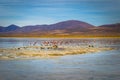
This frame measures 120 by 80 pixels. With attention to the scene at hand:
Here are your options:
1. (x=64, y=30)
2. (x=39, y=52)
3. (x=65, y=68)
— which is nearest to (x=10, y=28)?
(x=39, y=52)

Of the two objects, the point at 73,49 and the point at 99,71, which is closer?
the point at 99,71

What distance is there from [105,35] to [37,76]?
5.70 feet

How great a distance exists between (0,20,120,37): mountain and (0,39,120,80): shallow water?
178 millimetres

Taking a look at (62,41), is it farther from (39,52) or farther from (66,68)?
(66,68)

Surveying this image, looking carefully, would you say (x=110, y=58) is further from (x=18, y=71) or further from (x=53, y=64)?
(x=18, y=71)

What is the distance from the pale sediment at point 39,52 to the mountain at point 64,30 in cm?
30

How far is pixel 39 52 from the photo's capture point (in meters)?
5.78

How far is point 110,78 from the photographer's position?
4.55 metres

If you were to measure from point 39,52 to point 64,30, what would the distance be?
64 centimetres

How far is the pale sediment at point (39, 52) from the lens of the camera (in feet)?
18.4

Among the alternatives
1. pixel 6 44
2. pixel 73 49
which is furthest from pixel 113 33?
pixel 6 44

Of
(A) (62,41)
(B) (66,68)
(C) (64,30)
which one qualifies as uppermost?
(C) (64,30)

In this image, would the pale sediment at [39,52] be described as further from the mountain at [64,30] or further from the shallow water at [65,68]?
the mountain at [64,30]

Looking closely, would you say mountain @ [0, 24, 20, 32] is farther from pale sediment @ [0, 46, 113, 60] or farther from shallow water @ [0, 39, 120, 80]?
pale sediment @ [0, 46, 113, 60]
